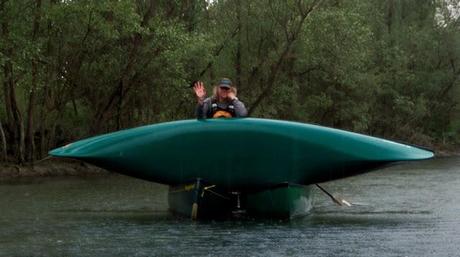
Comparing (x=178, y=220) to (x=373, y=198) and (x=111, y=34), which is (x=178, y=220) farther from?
(x=111, y=34)

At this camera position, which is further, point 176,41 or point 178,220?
point 176,41

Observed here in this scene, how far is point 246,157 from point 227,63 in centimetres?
2816

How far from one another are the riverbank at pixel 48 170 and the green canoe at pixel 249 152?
14311 mm

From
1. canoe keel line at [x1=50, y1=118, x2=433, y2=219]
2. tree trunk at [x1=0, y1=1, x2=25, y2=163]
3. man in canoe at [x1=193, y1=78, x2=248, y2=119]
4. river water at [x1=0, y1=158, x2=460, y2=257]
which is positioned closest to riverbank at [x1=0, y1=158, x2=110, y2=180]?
tree trunk at [x1=0, y1=1, x2=25, y2=163]

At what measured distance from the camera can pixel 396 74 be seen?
48.3m

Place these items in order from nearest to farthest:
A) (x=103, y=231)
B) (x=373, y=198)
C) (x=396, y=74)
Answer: (x=103, y=231)
(x=373, y=198)
(x=396, y=74)

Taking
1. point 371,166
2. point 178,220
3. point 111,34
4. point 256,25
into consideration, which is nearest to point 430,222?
point 371,166

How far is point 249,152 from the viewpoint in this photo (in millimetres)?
12359

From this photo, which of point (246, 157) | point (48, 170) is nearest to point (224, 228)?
point (246, 157)

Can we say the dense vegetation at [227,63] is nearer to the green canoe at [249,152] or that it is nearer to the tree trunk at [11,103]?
the tree trunk at [11,103]

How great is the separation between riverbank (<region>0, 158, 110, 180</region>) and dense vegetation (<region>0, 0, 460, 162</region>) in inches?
30.9

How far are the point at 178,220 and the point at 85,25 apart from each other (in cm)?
1679

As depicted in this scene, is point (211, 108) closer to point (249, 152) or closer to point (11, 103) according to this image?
point (249, 152)

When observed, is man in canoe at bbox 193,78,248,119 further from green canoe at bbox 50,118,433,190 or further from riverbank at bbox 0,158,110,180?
riverbank at bbox 0,158,110,180
